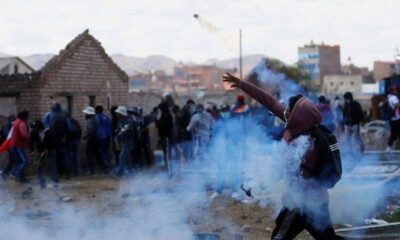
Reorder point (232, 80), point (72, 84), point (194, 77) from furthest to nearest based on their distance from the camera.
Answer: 1. point (194, 77)
2. point (72, 84)
3. point (232, 80)

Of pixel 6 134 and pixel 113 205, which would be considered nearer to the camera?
pixel 113 205

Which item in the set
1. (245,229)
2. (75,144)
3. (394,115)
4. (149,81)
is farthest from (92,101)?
(149,81)

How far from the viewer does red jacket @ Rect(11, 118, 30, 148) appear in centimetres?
1259

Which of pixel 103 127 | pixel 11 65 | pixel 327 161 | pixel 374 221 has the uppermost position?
pixel 11 65

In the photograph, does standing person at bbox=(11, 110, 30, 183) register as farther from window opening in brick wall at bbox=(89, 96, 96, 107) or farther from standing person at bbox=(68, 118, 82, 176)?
window opening in brick wall at bbox=(89, 96, 96, 107)

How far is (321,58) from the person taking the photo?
264ft

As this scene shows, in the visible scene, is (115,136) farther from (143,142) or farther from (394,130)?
(394,130)

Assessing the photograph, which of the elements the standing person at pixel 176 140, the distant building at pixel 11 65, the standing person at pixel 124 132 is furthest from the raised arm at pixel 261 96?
the distant building at pixel 11 65

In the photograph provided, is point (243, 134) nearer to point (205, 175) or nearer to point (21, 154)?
point (205, 175)

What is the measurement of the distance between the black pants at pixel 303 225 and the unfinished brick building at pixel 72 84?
10557 millimetres

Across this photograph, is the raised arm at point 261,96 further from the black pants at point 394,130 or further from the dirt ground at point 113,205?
the black pants at point 394,130

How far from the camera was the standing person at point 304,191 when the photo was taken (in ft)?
18.1

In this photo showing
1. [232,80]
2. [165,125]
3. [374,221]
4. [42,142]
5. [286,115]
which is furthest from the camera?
[165,125]

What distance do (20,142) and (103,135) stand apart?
7.56 feet
